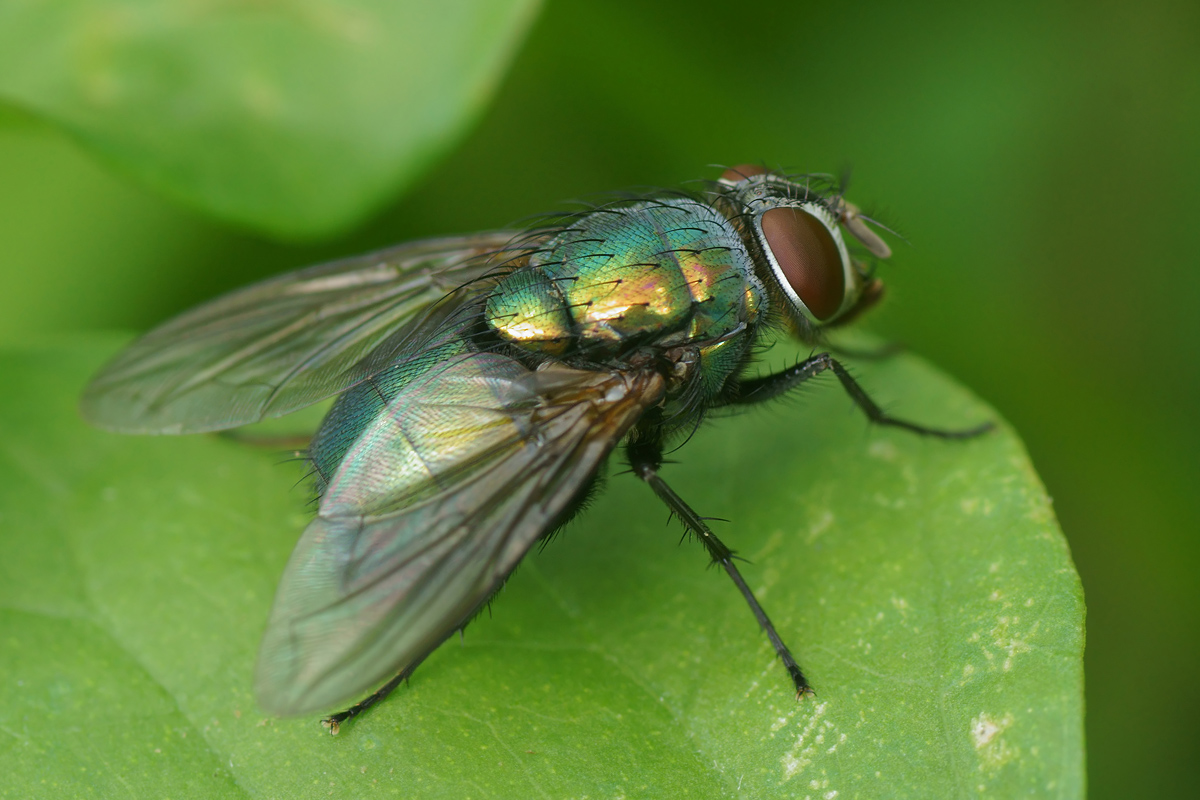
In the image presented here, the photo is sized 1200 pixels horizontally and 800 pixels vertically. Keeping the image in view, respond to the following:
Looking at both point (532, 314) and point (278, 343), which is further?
point (278, 343)

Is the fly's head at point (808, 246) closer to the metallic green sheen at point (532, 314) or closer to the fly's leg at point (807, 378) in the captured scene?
the fly's leg at point (807, 378)

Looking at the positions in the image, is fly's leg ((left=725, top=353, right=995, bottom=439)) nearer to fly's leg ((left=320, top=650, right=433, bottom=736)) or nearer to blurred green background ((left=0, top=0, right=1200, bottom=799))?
blurred green background ((left=0, top=0, right=1200, bottom=799))

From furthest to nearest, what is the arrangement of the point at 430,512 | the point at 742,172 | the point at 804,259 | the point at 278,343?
the point at 742,172 < the point at 278,343 < the point at 804,259 < the point at 430,512

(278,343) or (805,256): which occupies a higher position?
(805,256)

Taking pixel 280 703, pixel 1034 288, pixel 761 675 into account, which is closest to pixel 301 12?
pixel 280 703

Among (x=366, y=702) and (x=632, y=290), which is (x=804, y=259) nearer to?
(x=632, y=290)

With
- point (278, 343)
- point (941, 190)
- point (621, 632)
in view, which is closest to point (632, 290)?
point (621, 632)
